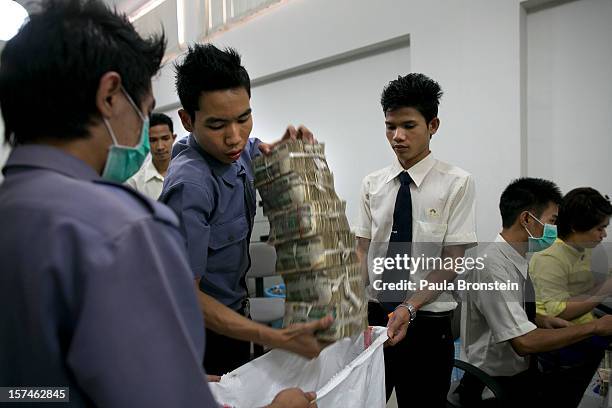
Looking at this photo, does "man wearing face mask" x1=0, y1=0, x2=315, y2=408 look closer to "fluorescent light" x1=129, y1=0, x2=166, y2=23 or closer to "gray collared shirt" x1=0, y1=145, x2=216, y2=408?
"gray collared shirt" x1=0, y1=145, x2=216, y2=408

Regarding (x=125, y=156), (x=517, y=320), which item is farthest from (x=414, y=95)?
(x=125, y=156)

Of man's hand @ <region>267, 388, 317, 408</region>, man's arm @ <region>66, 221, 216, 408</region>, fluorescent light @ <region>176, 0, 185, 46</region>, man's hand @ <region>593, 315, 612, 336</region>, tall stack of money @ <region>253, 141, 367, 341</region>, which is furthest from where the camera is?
fluorescent light @ <region>176, 0, 185, 46</region>

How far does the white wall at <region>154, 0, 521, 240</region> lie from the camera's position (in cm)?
223

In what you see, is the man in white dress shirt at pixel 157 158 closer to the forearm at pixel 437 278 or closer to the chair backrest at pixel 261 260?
the chair backrest at pixel 261 260

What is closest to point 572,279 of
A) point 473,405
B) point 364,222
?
point 473,405

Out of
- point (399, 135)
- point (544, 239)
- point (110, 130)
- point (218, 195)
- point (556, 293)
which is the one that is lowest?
point (556, 293)

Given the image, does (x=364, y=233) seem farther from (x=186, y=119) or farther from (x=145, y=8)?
(x=145, y=8)

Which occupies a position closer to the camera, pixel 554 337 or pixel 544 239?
pixel 554 337

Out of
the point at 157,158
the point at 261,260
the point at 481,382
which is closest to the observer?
the point at 481,382

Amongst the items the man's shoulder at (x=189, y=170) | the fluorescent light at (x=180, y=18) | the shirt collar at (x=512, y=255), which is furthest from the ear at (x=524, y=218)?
the fluorescent light at (x=180, y=18)

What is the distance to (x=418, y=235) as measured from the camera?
1676 mm

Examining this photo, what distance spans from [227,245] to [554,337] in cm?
121

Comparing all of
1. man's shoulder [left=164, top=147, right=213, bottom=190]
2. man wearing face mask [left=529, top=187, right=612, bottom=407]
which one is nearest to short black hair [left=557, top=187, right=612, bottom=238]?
man wearing face mask [left=529, top=187, right=612, bottom=407]

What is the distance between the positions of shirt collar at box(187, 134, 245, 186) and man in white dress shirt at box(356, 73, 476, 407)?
76cm
